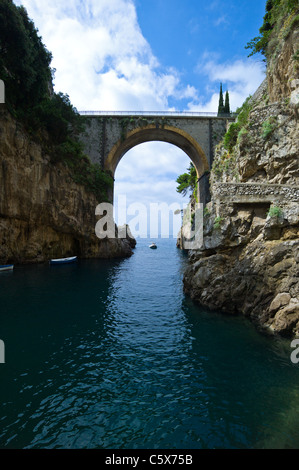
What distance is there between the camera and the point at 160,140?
118ft

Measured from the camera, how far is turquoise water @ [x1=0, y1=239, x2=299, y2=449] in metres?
4.92

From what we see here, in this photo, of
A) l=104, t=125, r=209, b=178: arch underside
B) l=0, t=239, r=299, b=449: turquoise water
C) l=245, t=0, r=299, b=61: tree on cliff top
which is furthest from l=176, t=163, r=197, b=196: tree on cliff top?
l=0, t=239, r=299, b=449: turquoise water

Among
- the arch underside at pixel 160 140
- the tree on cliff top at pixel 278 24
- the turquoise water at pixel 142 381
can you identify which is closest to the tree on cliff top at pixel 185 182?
the arch underside at pixel 160 140

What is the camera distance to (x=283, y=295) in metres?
9.75

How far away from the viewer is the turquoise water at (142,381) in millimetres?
4918

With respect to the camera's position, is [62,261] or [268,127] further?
[62,261]

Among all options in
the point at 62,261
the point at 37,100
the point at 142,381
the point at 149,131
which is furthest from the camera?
the point at 149,131

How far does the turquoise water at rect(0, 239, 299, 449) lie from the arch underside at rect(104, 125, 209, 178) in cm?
2509

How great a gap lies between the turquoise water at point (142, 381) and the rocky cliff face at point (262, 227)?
1222mm

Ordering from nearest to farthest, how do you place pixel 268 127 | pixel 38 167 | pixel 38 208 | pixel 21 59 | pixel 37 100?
pixel 268 127
pixel 21 59
pixel 37 100
pixel 38 167
pixel 38 208

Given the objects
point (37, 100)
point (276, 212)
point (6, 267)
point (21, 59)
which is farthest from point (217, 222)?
point (37, 100)

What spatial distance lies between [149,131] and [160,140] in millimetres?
3068

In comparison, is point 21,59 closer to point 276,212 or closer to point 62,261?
point 62,261
